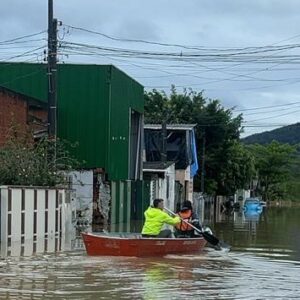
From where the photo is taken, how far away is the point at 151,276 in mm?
17484

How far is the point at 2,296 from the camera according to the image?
13.8 meters

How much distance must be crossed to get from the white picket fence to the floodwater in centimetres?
213

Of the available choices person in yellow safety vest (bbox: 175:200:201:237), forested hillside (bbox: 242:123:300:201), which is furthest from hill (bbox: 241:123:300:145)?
person in yellow safety vest (bbox: 175:200:201:237)

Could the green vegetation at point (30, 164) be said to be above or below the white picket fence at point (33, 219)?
above

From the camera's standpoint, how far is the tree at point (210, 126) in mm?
65875

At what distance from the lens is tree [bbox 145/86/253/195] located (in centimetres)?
6588

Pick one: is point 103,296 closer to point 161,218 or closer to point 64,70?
point 161,218

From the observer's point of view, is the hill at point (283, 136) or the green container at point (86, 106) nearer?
the green container at point (86, 106)

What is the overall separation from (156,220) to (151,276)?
495 centimetres

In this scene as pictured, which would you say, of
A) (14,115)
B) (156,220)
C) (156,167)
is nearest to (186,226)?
(156,220)

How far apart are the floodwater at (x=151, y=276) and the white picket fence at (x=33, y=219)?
213 centimetres

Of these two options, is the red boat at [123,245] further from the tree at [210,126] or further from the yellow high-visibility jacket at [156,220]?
the tree at [210,126]

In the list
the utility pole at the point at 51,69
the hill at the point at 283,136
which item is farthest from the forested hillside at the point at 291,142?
the utility pole at the point at 51,69

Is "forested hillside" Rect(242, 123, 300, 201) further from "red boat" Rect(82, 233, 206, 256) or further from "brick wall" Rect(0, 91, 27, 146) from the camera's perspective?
"red boat" Rect(82, 233, 206, 256)
